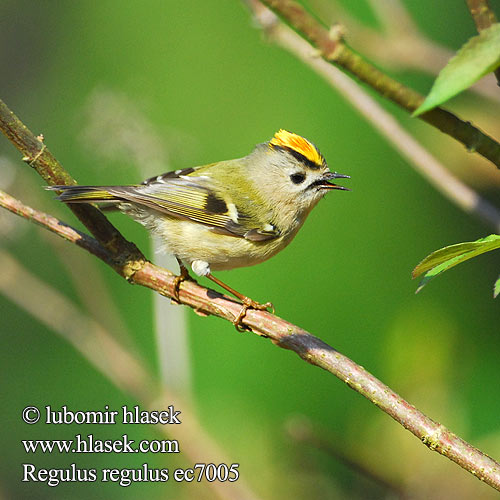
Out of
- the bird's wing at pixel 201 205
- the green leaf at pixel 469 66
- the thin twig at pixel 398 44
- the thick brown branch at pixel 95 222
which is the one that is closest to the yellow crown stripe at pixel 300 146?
the bird's wing at pixel 201 205

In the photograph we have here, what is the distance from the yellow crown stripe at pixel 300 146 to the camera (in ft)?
6.93

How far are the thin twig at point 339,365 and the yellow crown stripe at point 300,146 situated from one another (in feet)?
2.43

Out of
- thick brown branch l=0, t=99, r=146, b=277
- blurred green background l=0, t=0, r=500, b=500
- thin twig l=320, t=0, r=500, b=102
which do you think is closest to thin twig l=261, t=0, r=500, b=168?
thick brown branch l=0, t=99, r=146, b=277

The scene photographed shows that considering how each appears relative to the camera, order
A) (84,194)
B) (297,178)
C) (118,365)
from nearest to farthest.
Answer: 1. (84,194)
2. (118,365)
3. (297,178)

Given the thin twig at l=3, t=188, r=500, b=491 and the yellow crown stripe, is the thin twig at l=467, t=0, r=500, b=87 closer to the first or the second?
the thin twig at l=3, t=188, r=500, b=491

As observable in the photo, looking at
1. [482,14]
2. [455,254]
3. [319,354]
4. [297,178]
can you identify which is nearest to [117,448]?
[297,178]

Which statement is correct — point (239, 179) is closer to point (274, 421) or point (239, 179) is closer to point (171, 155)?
point (171, 155)

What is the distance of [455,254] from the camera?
0.89 m

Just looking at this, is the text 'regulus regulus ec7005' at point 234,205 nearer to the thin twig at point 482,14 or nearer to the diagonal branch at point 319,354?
the diagonal branch at point 319,354

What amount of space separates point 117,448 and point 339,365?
144 centimetres

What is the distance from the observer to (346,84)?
156 cm

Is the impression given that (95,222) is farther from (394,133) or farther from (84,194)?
(394,133)

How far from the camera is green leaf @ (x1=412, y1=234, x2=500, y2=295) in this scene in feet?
2.75

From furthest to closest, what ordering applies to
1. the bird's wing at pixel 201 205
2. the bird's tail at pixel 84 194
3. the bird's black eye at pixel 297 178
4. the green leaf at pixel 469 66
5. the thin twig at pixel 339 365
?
the bird's black eye at pixel 297 178
the bird's wing at pixel 201 205
the bird's tail at pixel 84 194
the thin twig at pixel 339 365
the green leaf at pixel 469 66
